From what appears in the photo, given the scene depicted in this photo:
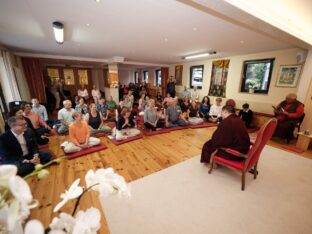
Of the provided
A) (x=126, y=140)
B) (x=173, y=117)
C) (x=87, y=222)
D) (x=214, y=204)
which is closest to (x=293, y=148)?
(x=214, y=204)

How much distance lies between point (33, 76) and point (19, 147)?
19.2 feet

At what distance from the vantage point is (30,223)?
386 mm

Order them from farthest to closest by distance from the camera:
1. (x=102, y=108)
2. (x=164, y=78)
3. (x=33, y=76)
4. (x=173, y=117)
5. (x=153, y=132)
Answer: (x=164, y=78), (x=33, y=76), (x=102, y=108), (x=173, y=117), (x=153, y=132)

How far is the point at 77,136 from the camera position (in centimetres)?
310

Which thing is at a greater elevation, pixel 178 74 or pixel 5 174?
pixel 178 74

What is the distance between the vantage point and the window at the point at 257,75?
4.96m

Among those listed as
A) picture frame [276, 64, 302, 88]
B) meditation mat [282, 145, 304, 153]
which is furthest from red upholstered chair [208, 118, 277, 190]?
picture frame [276, 64, 302, 88]

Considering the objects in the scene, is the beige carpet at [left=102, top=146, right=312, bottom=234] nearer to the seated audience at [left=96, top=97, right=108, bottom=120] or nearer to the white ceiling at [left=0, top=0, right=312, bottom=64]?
the white ceiling at [left=0, top=0, right=312, bottom=64]

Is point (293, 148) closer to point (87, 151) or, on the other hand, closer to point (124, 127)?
point (124, 127)

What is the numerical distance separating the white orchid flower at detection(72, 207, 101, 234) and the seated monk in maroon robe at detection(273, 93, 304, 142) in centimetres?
477

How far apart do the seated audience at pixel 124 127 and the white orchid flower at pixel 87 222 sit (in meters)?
3.26

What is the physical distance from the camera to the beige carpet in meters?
1.58

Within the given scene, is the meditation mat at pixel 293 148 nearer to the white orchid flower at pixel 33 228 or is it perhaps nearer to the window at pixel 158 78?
the white orchid flower at pixel 33 228

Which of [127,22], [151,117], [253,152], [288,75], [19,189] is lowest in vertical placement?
[151,117]
